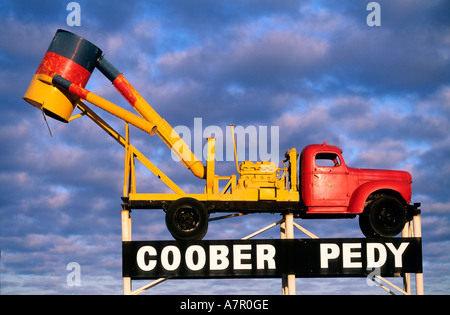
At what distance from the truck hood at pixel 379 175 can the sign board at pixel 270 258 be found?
213 centimetres

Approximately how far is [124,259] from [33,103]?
642cm

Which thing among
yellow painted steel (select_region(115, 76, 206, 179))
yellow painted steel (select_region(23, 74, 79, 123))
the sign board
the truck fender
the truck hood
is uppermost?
yellow painted steel (select_region(23, 74, 79, 123))

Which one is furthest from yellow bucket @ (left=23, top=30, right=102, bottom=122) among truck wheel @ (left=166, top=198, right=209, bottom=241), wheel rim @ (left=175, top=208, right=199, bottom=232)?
wheel rim @ (left=175, top=208, right=199, bottom=232)

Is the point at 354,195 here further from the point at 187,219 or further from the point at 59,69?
the point at 59,69

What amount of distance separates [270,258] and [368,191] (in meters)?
4.12

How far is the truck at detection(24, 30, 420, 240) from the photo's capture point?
64.5ft

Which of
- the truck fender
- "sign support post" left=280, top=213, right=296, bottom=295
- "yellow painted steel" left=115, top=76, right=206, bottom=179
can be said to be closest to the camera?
"sign support post" left=280, top=213, right=296, bottom=295

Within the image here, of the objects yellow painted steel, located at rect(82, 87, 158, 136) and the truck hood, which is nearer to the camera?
yellow painted steel, located at rect(82, 87, 158, 136)

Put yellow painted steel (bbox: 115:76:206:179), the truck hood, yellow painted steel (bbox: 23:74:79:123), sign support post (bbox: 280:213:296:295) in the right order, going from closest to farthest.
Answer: sign support post (bbox: 280:213:296:295), yellow painted steel (bbox: 23:74:79:123), the truck hood, yellow painted steel (bbox: 115:76:206:179)

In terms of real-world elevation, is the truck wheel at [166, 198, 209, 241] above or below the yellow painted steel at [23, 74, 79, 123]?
below

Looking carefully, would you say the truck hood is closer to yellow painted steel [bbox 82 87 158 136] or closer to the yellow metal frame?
the yellow metal frame

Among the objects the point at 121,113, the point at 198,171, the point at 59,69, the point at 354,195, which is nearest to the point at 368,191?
the point at 354,195

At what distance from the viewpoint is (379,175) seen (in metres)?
20.2

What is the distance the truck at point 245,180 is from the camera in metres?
19.7
